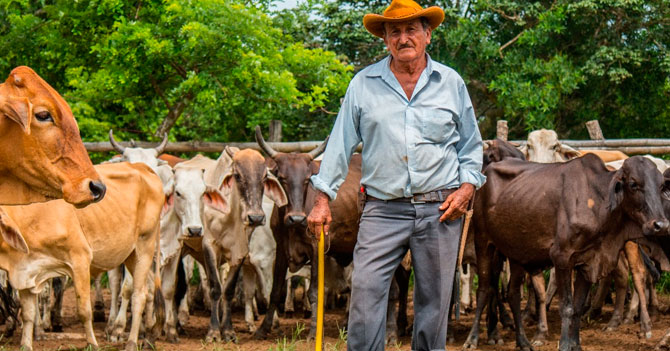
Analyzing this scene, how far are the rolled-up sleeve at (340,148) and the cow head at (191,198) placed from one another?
12.6 feet

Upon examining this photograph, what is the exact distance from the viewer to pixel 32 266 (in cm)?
752

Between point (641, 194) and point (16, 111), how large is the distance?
5149mm

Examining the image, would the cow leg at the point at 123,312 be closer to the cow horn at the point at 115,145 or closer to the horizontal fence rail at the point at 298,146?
the cow horn at the point at 115,145

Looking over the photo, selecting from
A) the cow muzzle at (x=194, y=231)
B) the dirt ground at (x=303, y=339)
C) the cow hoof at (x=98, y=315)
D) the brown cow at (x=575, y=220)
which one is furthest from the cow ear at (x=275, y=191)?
the cow hoof at (x=98, y=315)

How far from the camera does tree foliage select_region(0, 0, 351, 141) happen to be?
1218cm

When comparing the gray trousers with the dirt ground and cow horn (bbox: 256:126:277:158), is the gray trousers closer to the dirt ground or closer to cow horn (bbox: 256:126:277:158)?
the dirt ground

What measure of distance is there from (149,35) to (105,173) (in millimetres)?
4073

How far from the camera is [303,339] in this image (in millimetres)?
9328

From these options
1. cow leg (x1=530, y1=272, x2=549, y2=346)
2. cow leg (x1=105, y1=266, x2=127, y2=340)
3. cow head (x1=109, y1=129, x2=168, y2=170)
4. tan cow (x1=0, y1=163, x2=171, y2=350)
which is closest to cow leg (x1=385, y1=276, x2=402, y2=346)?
cow leg (x1=530, y1=272, x2=549, y2=346)

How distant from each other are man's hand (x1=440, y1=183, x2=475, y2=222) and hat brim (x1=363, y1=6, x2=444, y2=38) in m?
0.93

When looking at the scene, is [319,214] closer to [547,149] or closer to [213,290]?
[213,290]

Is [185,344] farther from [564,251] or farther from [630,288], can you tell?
[630,288]

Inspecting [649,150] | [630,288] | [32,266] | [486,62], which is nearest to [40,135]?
Result: [32,266]

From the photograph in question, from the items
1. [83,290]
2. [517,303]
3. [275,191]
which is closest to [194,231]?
[275,191]
